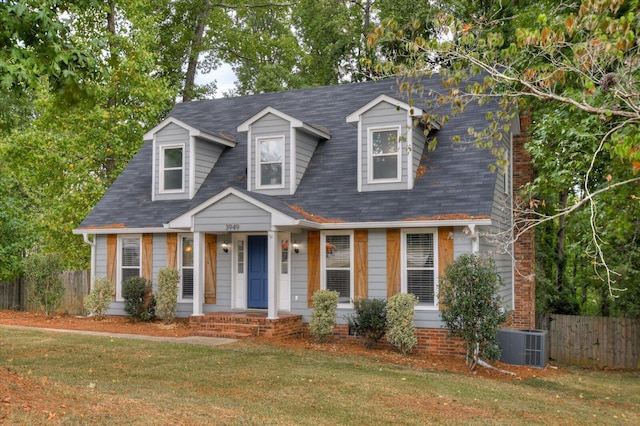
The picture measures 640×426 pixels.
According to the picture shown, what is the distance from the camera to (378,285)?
1459cm

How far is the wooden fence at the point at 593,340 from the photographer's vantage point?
16.9 m

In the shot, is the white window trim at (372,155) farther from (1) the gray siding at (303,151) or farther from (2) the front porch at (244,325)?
(2) the front porch at (244,325)

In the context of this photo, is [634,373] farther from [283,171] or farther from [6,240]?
[6,240]

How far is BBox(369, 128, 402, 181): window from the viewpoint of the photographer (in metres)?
15.3

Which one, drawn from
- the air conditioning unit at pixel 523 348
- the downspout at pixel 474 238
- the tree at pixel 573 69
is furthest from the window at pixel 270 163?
the tree at pixel 573 69

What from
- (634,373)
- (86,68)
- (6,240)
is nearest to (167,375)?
(86,68)

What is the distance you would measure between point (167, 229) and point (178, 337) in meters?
3.46

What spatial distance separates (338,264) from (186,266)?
445 cm

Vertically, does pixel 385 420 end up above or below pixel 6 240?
below

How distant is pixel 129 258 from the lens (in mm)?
17688

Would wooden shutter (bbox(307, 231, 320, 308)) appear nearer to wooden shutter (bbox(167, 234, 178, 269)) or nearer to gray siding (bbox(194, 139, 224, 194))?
wooden shutter (bbox(167, 234, 178, 269))

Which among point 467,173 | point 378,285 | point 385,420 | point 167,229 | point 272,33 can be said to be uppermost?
point 272,33

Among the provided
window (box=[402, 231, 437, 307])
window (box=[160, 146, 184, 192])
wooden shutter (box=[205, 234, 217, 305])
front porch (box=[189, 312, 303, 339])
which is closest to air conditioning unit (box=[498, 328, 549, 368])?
window (box=[402, 231, 437, 307])

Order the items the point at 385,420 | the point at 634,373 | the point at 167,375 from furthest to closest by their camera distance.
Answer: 1. the point at 634,373
2. the point at 167,375
3. the point at 385,420
